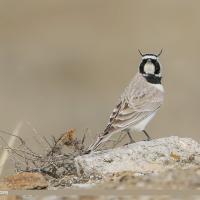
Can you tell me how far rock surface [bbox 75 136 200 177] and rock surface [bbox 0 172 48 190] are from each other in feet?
1.87

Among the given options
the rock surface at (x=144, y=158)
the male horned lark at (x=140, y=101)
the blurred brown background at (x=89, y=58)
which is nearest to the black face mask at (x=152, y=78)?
the male horned lark at (x=140, y=101)

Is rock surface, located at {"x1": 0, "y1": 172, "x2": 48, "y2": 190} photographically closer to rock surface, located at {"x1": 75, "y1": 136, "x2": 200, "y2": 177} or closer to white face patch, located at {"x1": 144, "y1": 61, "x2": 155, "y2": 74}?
rock surface, located at {"x1": 75, "y1": 136, "x2": 200, "y2": 177}

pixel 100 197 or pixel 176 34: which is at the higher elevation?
pixel 176 34

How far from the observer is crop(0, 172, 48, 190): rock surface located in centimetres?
909

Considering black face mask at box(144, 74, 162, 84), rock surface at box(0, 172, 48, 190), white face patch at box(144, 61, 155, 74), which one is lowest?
rock surface at box(0, 172, 48, 190)

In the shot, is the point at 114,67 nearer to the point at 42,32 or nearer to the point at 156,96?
the point at 42,32

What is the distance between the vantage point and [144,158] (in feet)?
32.4

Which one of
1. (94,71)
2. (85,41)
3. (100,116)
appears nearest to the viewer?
(100,116)

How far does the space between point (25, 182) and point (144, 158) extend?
1.19 metres

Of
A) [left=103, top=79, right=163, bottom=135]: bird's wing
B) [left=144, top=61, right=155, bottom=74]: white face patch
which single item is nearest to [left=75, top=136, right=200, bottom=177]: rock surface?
[left=103, top=79, right=163, bottom=135]: bird's wing

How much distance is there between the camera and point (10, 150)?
33.7 ft

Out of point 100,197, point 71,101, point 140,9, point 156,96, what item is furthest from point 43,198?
point 140,9

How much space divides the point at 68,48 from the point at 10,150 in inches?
771

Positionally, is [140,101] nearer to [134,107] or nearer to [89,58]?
[134,107]
